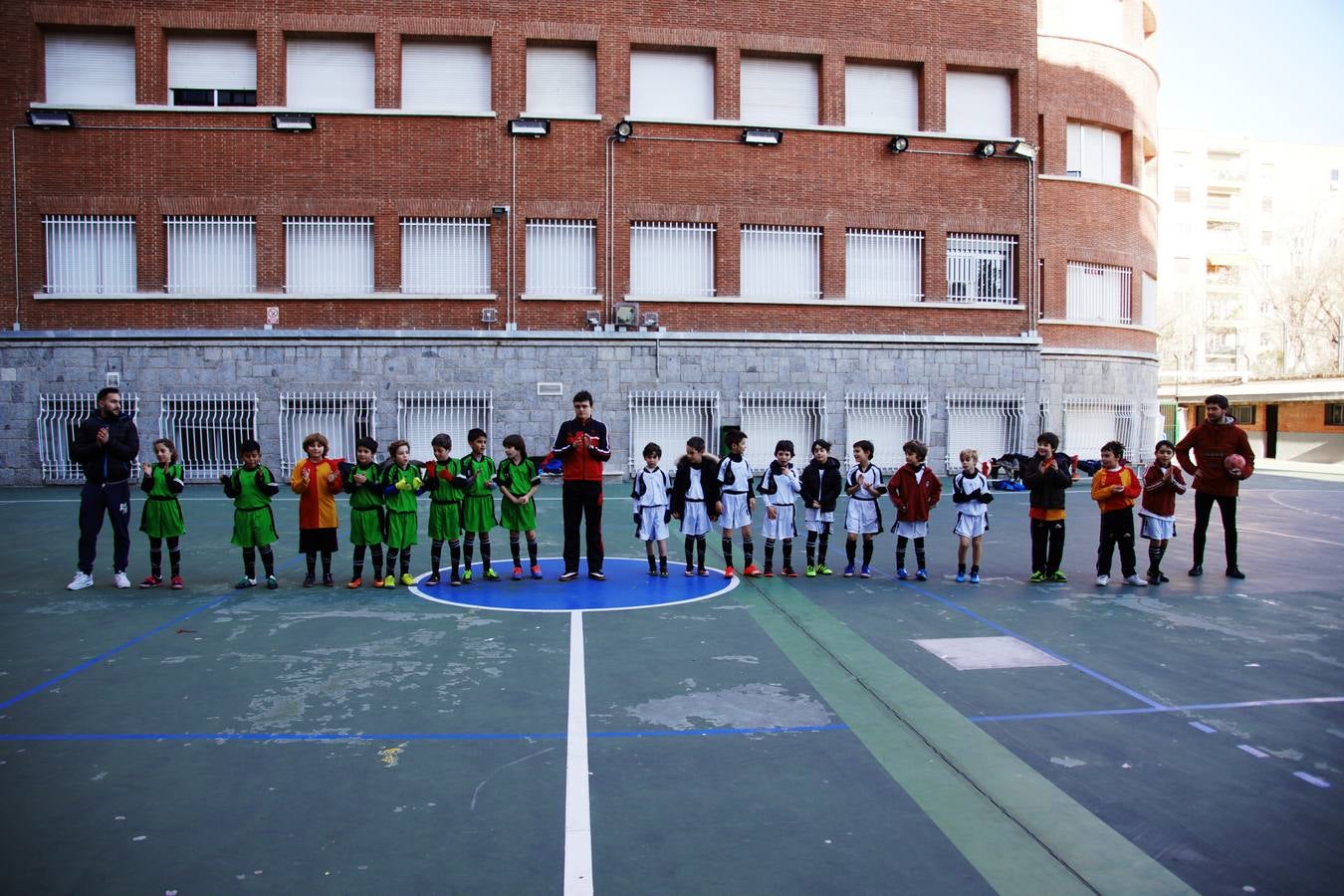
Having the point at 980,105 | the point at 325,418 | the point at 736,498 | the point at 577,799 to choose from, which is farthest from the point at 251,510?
the point at 980,105

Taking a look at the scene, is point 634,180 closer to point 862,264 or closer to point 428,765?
point 862,264

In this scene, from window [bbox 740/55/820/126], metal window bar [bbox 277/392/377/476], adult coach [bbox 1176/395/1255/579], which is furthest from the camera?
window [bbox 740/55/820/126]

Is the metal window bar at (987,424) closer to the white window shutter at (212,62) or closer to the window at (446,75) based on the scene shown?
the window at (446,75)

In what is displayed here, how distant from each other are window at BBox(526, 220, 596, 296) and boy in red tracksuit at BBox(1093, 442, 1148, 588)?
1561cm

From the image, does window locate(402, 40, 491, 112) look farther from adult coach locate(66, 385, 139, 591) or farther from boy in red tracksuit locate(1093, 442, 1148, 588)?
boy in red tracksuit locate(1093, 442, 1148, 588)

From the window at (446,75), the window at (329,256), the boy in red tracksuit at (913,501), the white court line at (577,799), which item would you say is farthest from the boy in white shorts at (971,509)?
the window at (446,75)

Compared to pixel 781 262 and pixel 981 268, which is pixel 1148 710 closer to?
pixel 781 262

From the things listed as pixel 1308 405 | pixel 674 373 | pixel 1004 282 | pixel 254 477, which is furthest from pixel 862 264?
pixel 1308 405

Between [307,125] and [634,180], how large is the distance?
8.01 m

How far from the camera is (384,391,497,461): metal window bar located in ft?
77.8

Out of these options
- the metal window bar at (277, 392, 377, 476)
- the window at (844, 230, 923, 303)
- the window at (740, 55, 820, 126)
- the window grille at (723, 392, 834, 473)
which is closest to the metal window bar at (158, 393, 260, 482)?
the metal window bar at (277, 392, 377, 476)

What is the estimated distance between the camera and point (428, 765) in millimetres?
5117

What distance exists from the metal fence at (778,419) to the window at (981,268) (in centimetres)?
499

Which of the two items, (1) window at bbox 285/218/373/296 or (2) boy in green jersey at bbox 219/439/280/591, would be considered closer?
(2) boy in green jersey at bbox 219/439/280/591
